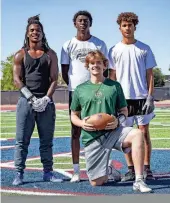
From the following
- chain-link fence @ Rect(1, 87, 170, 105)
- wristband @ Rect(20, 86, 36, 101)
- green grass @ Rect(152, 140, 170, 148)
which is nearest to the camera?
wristband @ Rect(20, 86, 36, 101)

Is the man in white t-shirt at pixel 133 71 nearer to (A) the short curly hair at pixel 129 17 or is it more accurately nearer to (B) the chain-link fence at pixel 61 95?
(A) the short curly hair at pixel 129 17

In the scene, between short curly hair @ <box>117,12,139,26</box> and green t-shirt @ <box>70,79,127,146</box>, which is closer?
green t-shirt @ <box>70,79,127,146</box>

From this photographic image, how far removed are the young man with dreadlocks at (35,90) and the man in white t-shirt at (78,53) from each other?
0.19 meters

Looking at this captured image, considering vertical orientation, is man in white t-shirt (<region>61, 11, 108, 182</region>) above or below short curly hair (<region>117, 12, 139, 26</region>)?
below

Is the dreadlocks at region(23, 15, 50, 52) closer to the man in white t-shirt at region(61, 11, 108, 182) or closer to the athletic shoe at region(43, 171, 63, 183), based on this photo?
the man in white t-shirt at region(61, 11, 108, 182)

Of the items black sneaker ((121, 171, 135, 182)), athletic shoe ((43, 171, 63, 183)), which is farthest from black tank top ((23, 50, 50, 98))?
black sneaker ((121, 171, 135, 182))

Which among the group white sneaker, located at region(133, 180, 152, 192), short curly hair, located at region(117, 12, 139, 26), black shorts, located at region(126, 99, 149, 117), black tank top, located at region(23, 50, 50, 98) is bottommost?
white sneaker, located at region(133, 180, 152, 192)

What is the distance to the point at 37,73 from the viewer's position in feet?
16.1

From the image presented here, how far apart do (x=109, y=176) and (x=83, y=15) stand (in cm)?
175

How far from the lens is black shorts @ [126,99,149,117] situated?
16.9ft

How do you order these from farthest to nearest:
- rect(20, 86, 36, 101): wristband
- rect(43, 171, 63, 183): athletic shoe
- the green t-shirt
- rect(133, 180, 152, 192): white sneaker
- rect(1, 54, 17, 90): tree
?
rect(1, 54, 17, 90): tree → rect(43, 171, 63, 183): athletic shoe → rect(20, 86, 36, 101): wristband → the green t-shirt → rect(133, 180, 152, 192): white sneaker

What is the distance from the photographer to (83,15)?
5055 mm

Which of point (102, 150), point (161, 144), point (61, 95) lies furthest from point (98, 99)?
point (61, 95)

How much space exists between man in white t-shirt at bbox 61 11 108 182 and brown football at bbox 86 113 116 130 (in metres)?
0.56
